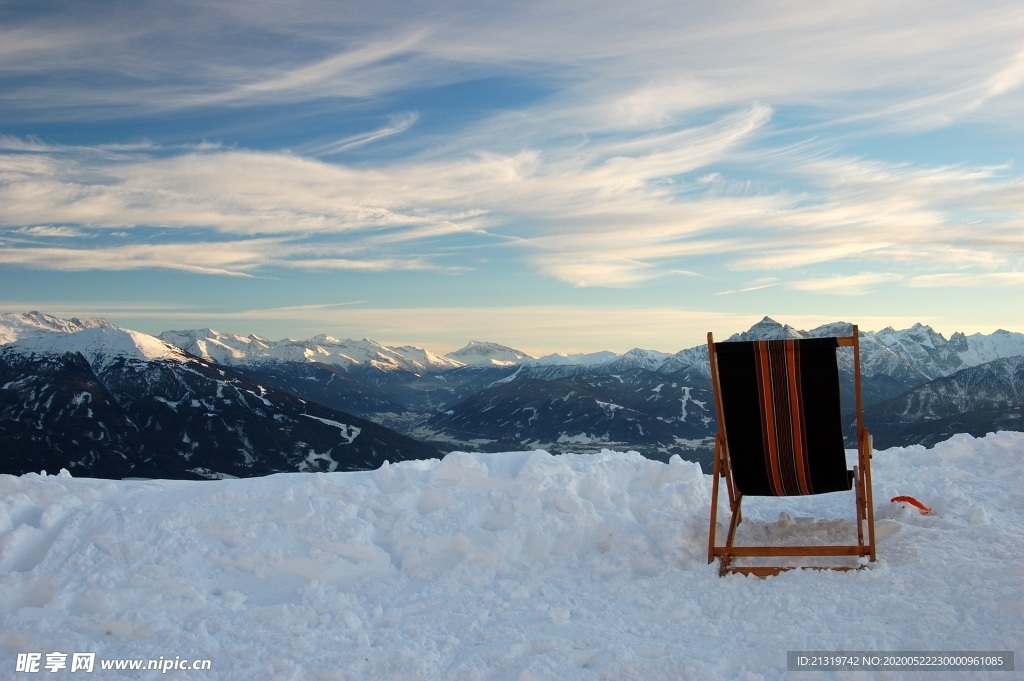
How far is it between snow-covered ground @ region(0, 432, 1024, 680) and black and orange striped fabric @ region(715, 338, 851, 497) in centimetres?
72

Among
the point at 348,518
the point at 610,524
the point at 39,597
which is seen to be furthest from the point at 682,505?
the point at 39,597

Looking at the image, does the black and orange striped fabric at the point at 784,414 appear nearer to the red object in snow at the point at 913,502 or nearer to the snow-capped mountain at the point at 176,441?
the red object in snow at the point at 913,502

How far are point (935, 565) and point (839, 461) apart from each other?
90 centimetres

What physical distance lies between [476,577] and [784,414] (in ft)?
8.13

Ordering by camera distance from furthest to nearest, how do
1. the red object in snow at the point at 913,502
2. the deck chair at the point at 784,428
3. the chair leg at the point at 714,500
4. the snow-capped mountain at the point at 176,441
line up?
the snow-capped mountain at the point at 176,441
the red object in snow at the point at 913,502
the chair leg at the point at 714,500
the deck chair at the point at 784,428

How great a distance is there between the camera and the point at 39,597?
5.27 m

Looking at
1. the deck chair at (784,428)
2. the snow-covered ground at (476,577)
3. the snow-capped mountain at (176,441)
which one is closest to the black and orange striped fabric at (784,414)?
the deck chair at (784,428)

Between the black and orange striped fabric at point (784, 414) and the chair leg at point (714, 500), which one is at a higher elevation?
the black and orange striped fabric at point (784, 414)

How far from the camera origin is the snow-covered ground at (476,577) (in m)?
4.49

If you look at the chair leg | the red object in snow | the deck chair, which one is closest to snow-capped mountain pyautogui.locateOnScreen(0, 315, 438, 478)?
the red object in snow

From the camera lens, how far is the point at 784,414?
233 inches

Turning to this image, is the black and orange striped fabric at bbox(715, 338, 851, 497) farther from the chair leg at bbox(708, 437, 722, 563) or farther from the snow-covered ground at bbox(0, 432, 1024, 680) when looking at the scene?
the snow-covered ground at bbox(0, 432, 1024, 680)

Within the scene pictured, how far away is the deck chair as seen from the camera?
576 centimetres

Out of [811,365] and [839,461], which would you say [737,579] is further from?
[811,365]
